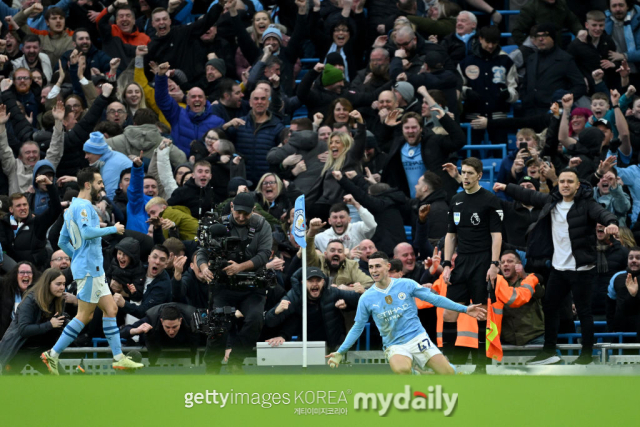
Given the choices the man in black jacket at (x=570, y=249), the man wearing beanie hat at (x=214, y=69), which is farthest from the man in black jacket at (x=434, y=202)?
the man wearing beanie hat at (x=214, y=69)

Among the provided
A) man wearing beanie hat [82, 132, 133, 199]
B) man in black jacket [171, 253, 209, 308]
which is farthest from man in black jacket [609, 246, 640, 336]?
man wearing beanie hat [82, 132, 133, 199]

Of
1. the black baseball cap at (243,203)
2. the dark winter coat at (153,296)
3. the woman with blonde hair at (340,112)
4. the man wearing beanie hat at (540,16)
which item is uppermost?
the man wearing beanie hat at (540,16)

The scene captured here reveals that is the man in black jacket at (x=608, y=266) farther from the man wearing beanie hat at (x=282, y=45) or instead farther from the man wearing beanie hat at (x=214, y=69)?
the man wearing beanie hat at (x=214, y=69)

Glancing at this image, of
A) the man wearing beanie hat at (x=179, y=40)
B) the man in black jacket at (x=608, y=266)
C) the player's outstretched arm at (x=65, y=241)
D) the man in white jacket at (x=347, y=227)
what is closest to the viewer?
the player's outstretched arm at (x=65, y=241)

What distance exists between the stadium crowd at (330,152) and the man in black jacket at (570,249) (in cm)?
2

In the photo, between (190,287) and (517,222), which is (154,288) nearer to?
(190,287)

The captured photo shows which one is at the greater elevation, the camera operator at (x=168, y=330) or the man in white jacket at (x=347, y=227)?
the man in white jacket at (x=347, y=227)

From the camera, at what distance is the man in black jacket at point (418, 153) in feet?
48.4

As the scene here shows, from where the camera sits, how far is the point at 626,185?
589 inches

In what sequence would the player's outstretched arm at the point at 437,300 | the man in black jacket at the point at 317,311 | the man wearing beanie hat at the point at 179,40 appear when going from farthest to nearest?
the man wearing beanie hat at the point at 179,40 < the man in black jacket at the point at 317,311 < the player's outstretched arm at the point at 437,300

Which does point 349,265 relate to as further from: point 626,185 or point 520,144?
point 626,185

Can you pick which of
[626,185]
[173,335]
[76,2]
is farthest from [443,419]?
[76,2]

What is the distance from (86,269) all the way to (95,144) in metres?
3.50

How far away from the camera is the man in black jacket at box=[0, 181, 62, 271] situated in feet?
45.8
